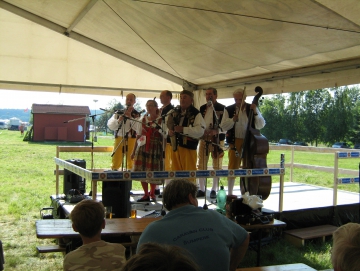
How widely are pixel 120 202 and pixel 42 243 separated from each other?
1.11m

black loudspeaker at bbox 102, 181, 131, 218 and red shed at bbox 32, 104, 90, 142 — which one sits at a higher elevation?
red shed at bbox 32, 104, 90, 142

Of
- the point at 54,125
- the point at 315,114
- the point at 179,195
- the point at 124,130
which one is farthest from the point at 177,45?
the point at 315,114

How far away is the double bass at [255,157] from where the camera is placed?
463 cm

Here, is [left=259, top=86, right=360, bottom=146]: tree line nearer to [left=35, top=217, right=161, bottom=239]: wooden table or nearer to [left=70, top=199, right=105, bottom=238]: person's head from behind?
[left=35, top=217, right=161, bottom=239]: wooden table

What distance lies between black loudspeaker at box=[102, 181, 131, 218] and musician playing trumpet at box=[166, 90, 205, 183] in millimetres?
796

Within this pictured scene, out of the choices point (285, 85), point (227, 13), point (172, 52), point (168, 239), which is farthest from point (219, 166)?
point (168, 239)

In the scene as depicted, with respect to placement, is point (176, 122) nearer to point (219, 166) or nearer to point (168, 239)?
point (219, 166)

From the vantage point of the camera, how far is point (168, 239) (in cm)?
169

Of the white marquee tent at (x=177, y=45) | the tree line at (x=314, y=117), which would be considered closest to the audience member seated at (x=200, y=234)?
the white marquee tent at (x=177, y=45)

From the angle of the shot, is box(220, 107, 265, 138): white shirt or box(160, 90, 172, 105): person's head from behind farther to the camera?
box(160, 90, 172, 105): person's head from behind

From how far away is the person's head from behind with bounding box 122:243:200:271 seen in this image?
0.69 meters

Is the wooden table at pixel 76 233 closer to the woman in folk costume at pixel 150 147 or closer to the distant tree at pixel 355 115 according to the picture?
the woman in folk costume at pixel 150 147

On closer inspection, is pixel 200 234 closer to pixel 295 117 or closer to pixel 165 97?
pixel 165 97

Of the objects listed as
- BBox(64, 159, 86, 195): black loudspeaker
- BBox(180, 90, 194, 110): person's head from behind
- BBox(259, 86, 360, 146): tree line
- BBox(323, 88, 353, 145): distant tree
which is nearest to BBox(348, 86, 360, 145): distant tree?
BBox(259, 86, 360, 146): tree line
